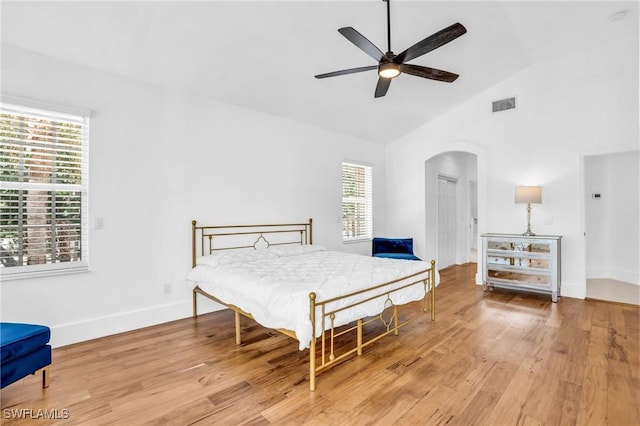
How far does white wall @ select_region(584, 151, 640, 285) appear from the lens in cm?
555

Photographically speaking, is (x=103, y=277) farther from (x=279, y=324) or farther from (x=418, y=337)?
(x=418, y=337)

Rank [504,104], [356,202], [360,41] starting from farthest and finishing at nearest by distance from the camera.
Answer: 1. [356,202]
2. [504,104]
3. [360,41]

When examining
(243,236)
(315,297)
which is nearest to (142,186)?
(243,236)

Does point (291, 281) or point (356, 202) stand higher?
point (356, 202)

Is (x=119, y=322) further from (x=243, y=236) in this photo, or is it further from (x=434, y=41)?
(x=434, y=41)

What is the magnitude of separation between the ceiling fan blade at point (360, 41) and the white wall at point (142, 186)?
231 cm

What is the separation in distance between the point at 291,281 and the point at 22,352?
6.30 feet

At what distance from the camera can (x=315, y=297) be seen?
2291mm

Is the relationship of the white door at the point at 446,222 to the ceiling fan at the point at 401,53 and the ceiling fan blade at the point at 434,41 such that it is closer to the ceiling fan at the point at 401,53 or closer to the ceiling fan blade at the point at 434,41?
the ceiling fan at the point at 401,53

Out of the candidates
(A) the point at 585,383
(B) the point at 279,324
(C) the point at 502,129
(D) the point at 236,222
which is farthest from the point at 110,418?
(C) the point at 502,129

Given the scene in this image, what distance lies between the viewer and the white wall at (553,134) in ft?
14.6

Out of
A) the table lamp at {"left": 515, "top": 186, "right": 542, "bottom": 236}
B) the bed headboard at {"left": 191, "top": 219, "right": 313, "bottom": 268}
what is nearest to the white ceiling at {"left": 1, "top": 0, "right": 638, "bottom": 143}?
the bed headboard at {"left": 191, "top": 219, "right": 313, "bottom": 268}

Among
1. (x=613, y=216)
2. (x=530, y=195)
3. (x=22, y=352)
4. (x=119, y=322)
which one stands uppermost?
(x=530, y=195)

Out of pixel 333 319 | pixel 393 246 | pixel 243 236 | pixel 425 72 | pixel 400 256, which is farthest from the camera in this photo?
pixel 393 246
